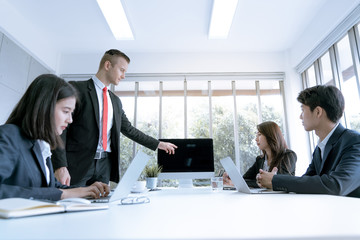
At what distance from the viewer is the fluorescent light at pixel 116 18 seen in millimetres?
2895

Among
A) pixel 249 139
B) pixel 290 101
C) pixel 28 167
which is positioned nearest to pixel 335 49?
pixel 290 101

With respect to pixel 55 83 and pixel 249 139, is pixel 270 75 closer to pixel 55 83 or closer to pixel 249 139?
pixel 249 139

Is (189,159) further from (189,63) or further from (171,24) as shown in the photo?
(189,63)

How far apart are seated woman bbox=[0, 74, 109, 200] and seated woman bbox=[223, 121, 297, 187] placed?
153 centimetres

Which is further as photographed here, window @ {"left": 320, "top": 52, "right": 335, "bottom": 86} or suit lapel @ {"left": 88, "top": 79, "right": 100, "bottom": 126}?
window @ {"left": 320, "top": 52, "right": 335, "bottom": 86}

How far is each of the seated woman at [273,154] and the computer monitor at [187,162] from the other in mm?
232

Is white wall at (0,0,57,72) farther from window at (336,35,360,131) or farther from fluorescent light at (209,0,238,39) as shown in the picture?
window at (336,35,360,131)

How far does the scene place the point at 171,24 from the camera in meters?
3.47

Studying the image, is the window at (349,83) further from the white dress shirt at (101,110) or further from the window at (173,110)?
the white dress shirt at (101,110)

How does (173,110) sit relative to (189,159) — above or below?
above

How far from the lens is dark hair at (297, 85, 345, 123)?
1.52 metres

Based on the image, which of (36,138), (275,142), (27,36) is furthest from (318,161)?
(27,36)

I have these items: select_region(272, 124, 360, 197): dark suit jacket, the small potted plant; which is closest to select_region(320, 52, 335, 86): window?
select_region(272, 124, 360, 197): dark suit jacket

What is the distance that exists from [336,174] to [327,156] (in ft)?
0.75
